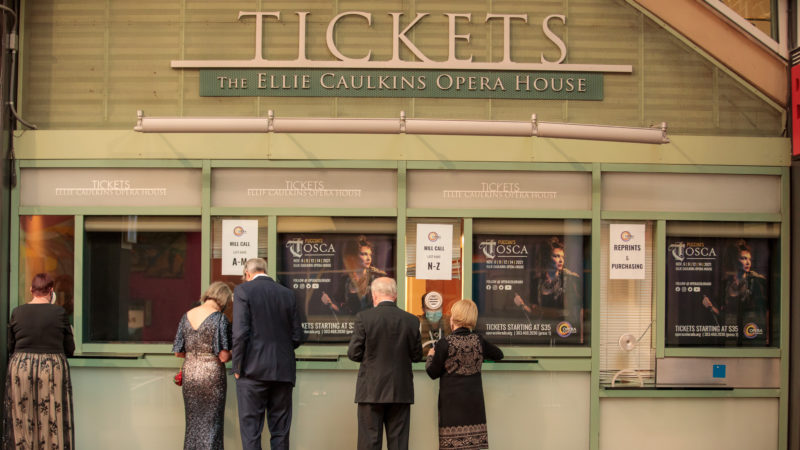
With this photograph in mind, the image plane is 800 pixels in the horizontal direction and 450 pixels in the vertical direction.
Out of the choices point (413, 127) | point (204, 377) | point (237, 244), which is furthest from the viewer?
point (237, 244)

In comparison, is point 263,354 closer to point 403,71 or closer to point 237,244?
point 237,244

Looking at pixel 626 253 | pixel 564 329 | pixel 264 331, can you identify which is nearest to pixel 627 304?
pixel 626 253

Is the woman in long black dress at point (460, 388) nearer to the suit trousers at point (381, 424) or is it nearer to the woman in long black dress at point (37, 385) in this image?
the suit trousers at point (381, 424)

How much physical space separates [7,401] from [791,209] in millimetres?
6924

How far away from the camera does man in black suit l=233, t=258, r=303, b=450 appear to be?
5969 millimetres

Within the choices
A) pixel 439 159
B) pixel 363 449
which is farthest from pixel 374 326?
pixel 439 159

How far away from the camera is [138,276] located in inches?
276

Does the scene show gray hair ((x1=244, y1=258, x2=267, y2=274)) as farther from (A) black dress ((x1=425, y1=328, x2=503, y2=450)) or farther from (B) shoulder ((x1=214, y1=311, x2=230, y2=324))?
(A) black dress ((x1=425, y1=328, x2=503, y2=450))

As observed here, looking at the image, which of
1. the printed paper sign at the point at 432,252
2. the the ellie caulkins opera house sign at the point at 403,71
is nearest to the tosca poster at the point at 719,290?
the the ellie caulkins opera house sign at the point at 403,71

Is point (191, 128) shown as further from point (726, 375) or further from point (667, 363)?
point (726, 375)

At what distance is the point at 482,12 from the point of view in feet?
23.2

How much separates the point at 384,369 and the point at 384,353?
12 cm

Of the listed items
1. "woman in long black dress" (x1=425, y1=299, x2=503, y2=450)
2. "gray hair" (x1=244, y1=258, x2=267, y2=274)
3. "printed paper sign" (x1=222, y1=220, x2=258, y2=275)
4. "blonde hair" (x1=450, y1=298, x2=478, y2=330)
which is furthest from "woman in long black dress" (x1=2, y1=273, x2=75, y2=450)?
"blonde hair" (x1=450, y1=298, x2=478, y2=330)

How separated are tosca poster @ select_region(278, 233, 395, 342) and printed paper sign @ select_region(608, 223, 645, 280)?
2001 mm
